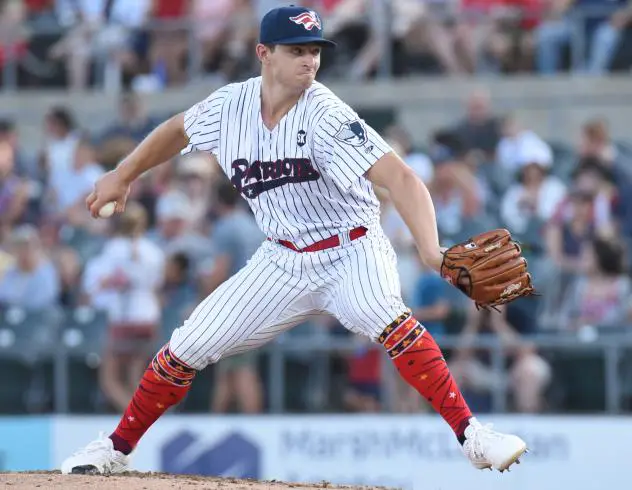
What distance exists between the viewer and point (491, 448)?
17.7 ft

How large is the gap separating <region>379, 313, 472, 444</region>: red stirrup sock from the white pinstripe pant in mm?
59

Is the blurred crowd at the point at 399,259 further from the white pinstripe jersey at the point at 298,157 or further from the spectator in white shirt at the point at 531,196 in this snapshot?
the white pinstripe jersey at the point at 298,157

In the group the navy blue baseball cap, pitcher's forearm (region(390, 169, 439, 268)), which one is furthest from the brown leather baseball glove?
the navy blue baseball cap

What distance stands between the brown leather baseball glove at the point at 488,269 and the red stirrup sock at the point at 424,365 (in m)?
0.34

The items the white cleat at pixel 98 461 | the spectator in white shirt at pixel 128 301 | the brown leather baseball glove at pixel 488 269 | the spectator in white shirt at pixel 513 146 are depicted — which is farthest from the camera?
the spectator in white shirt at pixel 513 146

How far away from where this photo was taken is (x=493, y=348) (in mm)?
9367

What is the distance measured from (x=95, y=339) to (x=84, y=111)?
14.1ft

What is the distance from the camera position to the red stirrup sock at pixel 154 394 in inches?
236

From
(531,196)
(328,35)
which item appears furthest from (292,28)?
(328,35)

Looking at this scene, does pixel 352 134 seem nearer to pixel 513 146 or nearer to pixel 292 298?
pixel 292 298

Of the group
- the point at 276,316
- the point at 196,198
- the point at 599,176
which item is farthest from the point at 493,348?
the point at 276,316

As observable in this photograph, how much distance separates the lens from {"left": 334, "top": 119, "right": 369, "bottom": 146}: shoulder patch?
17.9ft

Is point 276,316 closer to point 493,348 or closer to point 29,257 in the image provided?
point 493,348

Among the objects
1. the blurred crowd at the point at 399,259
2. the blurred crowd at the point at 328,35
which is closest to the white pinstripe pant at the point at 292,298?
the blurred crowd at the point at 399,259
